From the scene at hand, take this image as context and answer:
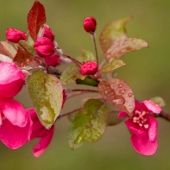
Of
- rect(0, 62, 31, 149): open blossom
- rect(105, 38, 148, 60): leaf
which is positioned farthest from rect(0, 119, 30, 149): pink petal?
rect(105, 38, 148, 60): leaf

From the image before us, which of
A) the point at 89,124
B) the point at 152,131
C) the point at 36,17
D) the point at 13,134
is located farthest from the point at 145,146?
the point at 36,17

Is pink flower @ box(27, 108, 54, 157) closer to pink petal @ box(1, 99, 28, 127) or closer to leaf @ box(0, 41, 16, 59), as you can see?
pink petal @ box(1, 99, 28, 127)

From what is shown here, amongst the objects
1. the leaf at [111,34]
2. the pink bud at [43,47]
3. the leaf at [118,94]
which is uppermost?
the pink bud at [43,47]

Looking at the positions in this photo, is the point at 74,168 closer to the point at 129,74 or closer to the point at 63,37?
the point at 129,74

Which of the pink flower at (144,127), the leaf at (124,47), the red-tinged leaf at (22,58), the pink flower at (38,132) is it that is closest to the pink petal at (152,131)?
the pink flower at (144,127)

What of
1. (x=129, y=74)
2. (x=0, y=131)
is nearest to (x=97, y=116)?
(x=0, y=131)

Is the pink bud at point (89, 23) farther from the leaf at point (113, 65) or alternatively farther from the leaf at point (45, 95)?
the leaf at point (45, 95)

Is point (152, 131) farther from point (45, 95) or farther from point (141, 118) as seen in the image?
point (45, 95)
